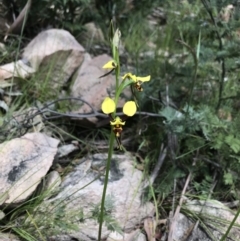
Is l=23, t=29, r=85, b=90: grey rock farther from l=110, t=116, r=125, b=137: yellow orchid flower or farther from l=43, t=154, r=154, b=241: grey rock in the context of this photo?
l=110, t=116, r=125, b=137: yellow orchid flower

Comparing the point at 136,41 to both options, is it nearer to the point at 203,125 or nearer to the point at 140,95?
the point at 140,95

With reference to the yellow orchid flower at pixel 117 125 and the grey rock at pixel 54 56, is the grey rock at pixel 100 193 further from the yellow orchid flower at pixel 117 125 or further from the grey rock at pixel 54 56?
the grey rock at pixel 54 56

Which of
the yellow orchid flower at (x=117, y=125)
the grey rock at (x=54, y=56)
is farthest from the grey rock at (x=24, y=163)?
the yellow orchid flower at (x=117, y=125)

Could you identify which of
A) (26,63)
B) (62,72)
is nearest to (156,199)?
(62,72)

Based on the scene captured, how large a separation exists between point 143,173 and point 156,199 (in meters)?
0.15

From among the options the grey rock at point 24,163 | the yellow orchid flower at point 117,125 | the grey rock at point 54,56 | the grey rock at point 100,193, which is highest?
the yellow orchid flower at point 117,125

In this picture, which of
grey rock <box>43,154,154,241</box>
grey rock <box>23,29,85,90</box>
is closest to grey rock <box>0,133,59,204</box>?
grey rock <box>43,154,154,241</box>

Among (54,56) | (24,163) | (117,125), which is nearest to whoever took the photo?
(117,125)

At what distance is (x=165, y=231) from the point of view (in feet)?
6.17

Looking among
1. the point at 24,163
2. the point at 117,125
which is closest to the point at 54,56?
the point at 24,163

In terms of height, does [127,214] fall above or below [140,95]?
below

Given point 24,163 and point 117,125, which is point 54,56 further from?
point 117,125

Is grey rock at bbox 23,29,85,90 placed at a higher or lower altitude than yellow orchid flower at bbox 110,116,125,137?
lower

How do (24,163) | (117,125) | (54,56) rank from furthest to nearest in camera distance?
(54,56), (24,163), (117,125)
